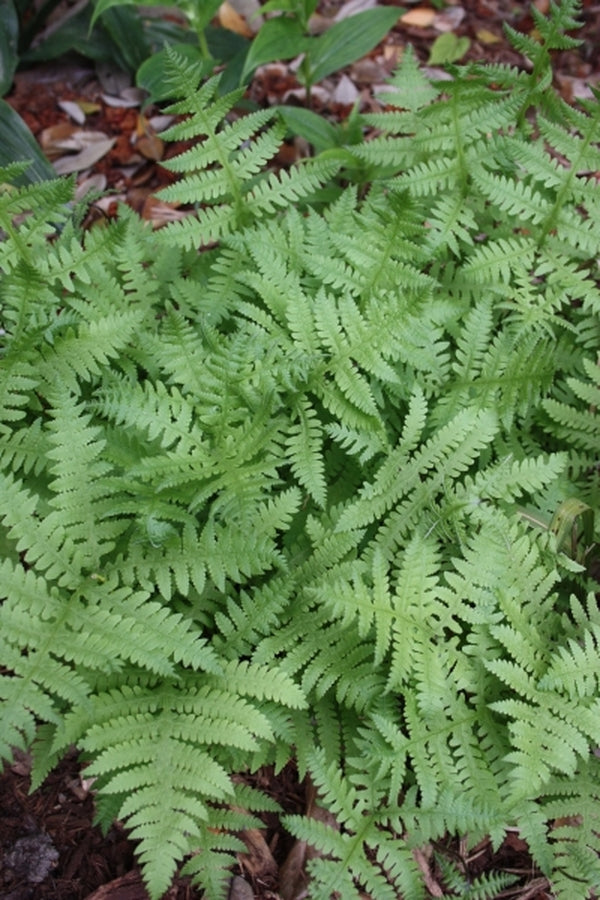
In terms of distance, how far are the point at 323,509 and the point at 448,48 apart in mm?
3476

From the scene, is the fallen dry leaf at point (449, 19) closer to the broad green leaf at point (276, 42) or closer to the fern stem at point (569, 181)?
the broad green leaf at point (276, 42)

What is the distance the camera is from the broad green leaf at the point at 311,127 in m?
3.87

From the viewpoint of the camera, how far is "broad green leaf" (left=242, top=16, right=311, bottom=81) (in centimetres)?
381

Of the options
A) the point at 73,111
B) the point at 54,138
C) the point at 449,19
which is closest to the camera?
the point at 54,138

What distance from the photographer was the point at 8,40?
4.35 metres

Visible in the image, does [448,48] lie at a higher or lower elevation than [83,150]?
lower

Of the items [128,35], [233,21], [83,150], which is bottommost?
[83,150]

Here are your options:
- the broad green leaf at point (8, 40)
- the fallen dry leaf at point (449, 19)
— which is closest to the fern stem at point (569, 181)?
the fallen dry leaf at point (449, 19)

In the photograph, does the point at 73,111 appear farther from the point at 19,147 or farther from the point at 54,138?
the point at 19,147

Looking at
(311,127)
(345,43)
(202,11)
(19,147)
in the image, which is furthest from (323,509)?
(345,43)

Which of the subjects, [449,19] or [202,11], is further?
[449,19]

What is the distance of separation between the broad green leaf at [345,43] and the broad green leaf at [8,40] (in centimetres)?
161

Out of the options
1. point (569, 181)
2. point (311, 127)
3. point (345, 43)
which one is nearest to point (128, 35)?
A: point (345, 43)

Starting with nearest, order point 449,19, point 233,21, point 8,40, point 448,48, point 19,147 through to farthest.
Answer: point 19,147, point 8,40, point 233,21, point 448,48, point 449,19
